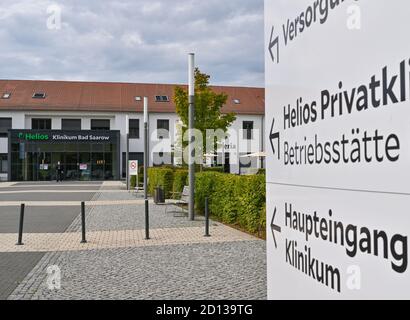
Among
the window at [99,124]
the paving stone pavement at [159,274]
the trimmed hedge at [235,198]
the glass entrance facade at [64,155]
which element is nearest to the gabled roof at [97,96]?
the window at [99,124]

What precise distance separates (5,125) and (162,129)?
597 inches

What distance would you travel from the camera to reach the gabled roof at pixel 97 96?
5181 cm

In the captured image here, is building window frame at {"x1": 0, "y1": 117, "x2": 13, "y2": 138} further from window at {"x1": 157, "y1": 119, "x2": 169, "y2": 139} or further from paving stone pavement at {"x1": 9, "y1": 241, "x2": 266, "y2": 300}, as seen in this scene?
paving stone pavement at {"x1": 9, "y1": 241, "x2": 266, "y2": 300}

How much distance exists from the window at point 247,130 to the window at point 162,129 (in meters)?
8.02

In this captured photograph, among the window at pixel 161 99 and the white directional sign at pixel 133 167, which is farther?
the window at pixel 161 99

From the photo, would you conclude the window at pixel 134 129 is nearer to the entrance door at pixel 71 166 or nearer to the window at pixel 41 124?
the entrance door at pixel 71 166

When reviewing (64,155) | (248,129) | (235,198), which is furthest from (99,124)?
(235,198)

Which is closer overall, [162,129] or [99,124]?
[162,129]

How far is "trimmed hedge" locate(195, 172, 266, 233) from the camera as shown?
36.5 ft

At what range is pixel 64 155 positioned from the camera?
49906mm

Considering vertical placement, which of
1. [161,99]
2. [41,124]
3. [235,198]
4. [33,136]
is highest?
[161,99]

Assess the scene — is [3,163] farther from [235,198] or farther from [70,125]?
[235,198]

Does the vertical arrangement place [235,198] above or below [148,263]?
above
